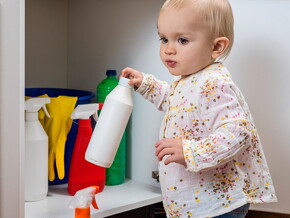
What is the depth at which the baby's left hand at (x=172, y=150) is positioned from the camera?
39.4 inches

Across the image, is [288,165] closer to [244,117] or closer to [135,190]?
→ [244,117]

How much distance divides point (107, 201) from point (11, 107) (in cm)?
46

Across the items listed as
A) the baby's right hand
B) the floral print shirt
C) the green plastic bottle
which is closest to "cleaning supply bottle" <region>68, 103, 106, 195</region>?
the green plastic bottle

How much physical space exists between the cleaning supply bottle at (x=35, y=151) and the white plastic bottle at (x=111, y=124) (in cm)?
21

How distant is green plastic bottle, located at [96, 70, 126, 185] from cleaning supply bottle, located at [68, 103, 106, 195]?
0.10 meters

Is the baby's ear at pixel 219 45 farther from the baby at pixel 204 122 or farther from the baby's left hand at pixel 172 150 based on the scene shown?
the baby's left hand at pixel 172 150

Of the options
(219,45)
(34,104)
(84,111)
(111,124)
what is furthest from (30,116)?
(219,45)

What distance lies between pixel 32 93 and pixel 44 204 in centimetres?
46

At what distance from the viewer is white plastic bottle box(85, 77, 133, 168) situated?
1.17m

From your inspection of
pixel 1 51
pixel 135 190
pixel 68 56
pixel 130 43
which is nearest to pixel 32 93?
pixel 68 56

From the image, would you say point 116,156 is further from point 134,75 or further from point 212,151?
point 212,151

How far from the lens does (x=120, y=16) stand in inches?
61.7

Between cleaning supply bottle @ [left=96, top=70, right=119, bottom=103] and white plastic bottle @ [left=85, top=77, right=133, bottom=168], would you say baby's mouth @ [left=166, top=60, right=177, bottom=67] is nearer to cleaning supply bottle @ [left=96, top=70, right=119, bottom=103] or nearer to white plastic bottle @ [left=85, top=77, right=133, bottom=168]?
white plastic bottle @ [left=85, top=77, right=133, bottom=168]

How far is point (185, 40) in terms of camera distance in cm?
108
